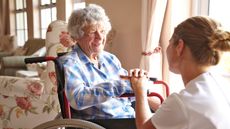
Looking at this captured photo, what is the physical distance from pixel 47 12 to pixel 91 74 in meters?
4.84

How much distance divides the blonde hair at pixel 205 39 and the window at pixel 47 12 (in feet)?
16.6

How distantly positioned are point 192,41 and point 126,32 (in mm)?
2197

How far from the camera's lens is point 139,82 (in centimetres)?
128

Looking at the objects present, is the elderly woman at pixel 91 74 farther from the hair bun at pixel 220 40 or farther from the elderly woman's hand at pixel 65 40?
the elderly woman's hand at pixel 65 40

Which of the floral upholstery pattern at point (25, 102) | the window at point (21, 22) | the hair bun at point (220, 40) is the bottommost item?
the floral upholstery pattern at point (25, 102)

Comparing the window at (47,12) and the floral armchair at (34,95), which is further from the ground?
the window at (47,12)

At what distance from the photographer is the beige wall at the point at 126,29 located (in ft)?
10.1

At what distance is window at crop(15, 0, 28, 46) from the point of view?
23.9 ft

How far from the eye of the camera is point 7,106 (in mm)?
2918

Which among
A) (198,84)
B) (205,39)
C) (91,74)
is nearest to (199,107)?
(198,84)

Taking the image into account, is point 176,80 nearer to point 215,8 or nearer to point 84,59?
point 215,8

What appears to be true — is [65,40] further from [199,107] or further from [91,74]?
[199,107]

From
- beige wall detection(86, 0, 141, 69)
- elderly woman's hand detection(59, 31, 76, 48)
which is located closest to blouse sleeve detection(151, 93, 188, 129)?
elderly woman's hand detection(59, 31, 76, 48)

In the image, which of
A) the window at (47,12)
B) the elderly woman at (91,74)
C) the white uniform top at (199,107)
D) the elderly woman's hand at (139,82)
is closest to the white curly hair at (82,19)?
the elderly woman at (91,74)
